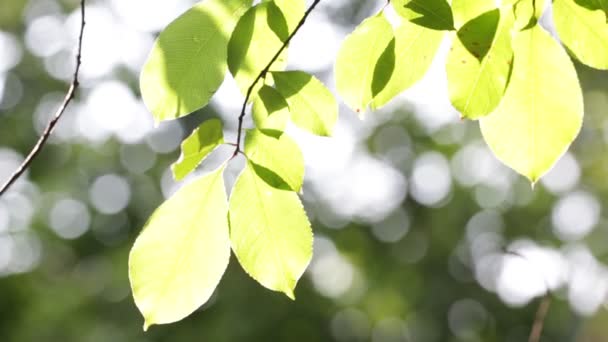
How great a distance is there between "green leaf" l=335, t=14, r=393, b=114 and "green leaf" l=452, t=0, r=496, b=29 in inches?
2.1

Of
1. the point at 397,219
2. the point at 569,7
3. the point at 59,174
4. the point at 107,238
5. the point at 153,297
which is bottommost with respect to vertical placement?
the point at 397,219

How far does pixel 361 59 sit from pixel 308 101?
0.06m

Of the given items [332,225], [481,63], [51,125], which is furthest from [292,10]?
[332,225]

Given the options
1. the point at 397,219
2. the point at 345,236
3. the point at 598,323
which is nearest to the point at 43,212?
the point at 345,236

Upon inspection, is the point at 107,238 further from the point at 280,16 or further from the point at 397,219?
the point at 280,16

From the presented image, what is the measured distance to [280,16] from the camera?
0.70 metres

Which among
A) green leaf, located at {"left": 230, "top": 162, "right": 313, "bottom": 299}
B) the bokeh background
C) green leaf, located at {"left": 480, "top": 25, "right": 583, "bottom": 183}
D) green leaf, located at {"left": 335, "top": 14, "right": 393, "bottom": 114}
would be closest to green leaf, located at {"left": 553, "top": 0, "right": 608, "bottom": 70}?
green leaf, located at {"left": 480, "top": 25, "right": 583, "bottom": 183}

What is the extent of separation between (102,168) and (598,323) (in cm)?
415

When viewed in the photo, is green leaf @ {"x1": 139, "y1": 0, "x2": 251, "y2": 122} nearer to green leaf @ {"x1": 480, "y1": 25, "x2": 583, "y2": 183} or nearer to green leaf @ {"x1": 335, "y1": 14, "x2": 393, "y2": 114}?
green leaf @ {"x1": 335, "y1": 14, "x2": 393, "y2": 114}

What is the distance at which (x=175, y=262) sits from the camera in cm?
68

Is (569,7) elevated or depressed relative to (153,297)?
elevated

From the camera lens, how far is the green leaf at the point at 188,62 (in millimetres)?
686

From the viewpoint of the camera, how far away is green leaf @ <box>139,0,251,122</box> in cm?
69

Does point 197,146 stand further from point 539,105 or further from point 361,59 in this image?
point 539,105
